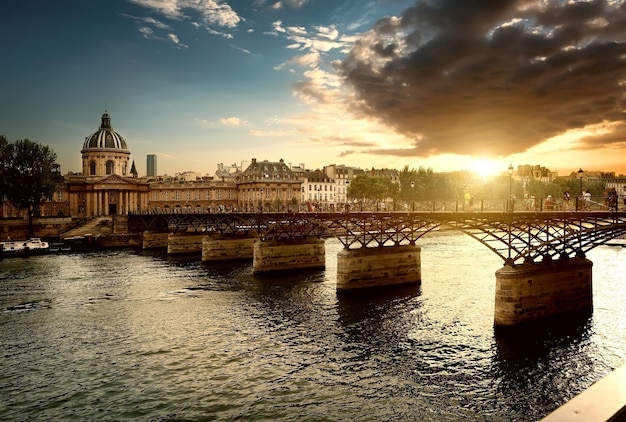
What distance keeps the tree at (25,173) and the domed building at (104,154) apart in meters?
39.6

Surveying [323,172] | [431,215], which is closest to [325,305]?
[431,215]

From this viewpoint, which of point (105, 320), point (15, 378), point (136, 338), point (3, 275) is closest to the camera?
point (15, 378)

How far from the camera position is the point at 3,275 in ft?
180

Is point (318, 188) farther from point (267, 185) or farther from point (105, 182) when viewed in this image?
point (105, 182)

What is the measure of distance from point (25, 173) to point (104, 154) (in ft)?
150

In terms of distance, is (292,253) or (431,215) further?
(292,253)

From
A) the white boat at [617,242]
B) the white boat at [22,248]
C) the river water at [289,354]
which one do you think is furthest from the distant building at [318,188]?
the river water at [289,354]

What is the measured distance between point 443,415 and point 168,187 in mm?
126363

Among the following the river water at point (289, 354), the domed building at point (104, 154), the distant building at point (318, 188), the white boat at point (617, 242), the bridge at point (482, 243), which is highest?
the domed building at point (104, 154)

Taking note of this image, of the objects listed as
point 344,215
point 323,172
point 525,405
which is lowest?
point 525,405

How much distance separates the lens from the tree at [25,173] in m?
88.6

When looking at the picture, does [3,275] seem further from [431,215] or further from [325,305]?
[431,215]

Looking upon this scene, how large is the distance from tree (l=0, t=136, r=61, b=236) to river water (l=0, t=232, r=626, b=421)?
2004 inches

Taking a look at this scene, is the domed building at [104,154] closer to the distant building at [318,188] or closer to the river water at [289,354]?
the distant building at [318,188]
